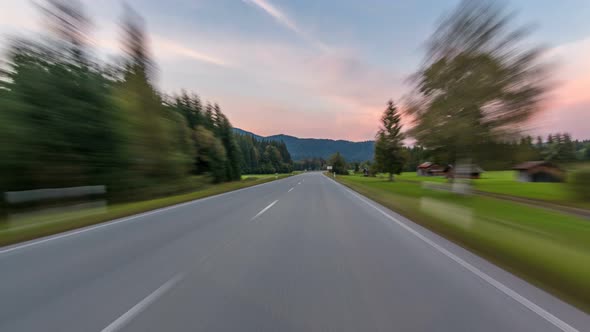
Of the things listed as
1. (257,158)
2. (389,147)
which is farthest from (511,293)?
(257,158)

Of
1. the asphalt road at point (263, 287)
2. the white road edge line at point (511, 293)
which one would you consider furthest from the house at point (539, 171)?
the asphalt road at point (263, 287)

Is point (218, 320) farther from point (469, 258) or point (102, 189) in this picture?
point (102, 189)

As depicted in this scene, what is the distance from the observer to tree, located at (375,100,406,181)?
39.3 m

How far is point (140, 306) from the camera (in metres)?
2.74

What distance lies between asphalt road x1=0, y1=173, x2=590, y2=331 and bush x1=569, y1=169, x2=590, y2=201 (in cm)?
1406

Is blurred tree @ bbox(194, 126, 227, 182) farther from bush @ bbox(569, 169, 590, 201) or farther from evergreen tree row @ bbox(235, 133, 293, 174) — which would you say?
evergreen tree row @ bbox(235, 133, 293, 174)

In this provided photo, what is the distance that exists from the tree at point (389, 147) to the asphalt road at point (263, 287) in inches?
1429

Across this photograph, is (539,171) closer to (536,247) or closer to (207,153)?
(536,247)

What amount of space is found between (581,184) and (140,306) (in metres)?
20.0

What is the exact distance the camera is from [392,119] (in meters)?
40.1

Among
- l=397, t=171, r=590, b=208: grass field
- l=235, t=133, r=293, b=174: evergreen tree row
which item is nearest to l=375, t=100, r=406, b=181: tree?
l=397, t=171, r=590, b=208: grass field

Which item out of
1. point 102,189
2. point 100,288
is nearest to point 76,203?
point 102,189

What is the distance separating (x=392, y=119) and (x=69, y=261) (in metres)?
42.3

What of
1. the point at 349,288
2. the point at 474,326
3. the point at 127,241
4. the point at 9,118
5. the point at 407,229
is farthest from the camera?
the point at 9,118
